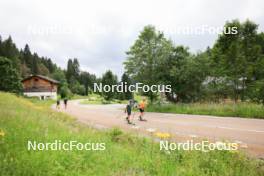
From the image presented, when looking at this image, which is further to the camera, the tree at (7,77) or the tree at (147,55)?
the tree at (7,77)

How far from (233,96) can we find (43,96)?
62.4 metres

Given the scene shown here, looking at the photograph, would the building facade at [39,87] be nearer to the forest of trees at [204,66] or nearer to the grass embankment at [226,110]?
the forest of trees at [204,66]

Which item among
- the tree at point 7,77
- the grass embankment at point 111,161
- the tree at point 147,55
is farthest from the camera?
the tree at point 7,77

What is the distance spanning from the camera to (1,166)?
3992 mm

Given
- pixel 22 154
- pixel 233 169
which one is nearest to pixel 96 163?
pixel 22 154

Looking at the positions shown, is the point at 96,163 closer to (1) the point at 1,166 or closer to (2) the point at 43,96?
(1) the point at 1,166

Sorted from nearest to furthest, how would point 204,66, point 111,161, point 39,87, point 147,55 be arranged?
point 111,161 < point 204,66 < point 147,55 < point 39,87
